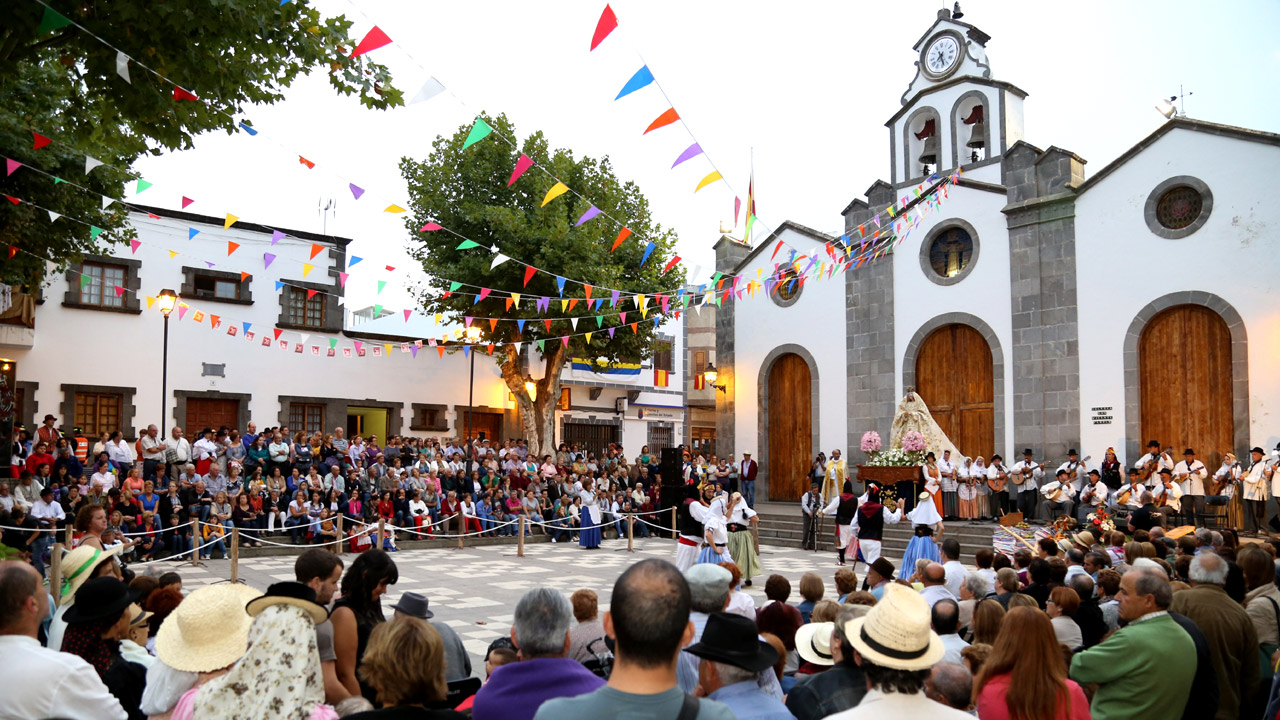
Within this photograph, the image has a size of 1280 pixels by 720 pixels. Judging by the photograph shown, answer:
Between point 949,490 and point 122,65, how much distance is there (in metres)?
17.1

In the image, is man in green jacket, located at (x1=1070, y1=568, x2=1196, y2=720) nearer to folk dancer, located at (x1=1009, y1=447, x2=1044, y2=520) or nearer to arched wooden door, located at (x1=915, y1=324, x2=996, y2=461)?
folk dancer, located at (x1=1009, y1=447, x2=1044, y2=520)

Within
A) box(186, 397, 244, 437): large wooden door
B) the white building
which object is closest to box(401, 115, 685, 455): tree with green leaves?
the white building

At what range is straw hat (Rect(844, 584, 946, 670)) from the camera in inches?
114

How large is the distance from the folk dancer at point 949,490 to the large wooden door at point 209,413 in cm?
1735

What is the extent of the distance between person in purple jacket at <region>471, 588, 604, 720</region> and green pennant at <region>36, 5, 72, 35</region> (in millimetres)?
5650

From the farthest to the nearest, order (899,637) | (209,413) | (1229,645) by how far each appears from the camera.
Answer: (209,413) < (1229,645) < (899,637)

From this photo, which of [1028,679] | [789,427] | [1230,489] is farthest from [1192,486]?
[1028,679]

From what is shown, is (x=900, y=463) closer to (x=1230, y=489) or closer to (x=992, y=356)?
(x=992, y=356)

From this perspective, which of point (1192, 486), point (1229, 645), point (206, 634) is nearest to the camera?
point (206, 634)

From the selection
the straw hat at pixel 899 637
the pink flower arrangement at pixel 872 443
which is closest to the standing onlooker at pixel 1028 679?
the straw hat at pixel 899 637

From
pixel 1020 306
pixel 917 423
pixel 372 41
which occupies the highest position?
pixel 372 41

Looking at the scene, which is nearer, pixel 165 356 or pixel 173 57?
pixel 173 57

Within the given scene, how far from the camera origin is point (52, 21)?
20.9 ft

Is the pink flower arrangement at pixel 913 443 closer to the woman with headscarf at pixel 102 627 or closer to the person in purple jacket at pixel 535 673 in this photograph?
the person in purple jacket at pixel 535 673
